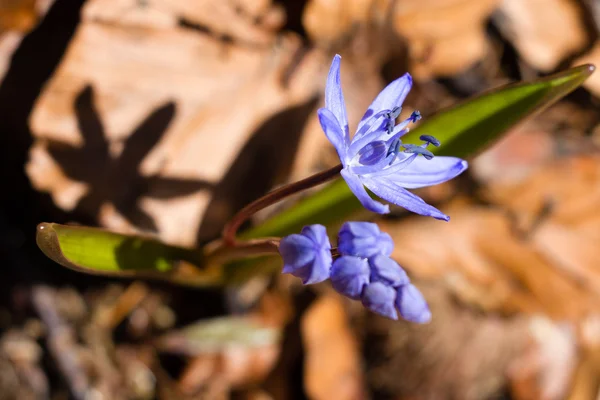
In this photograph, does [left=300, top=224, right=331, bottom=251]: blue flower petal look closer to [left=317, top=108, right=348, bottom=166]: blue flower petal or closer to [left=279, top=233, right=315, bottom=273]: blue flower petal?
[left=279, top=233, right=315, bottom=273]: blue flower petal

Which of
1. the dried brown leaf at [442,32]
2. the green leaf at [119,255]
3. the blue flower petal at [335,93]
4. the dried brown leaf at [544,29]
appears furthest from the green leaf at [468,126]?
the dried brown leaf at [544,29]

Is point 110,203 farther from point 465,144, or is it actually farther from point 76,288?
point 465,144

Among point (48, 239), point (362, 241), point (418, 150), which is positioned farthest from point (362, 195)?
point (48, 239)

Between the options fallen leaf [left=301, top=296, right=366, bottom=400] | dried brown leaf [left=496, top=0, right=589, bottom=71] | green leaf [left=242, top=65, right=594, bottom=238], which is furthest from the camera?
dried brown leaf [left=496, top=0, right=589, bottom=71]

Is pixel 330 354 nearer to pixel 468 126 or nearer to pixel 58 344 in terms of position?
pixel 58 344

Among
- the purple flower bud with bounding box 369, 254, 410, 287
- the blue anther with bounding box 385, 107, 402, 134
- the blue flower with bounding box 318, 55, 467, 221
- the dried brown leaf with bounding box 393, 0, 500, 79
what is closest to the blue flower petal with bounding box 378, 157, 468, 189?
the blue flower with bounding box 318, 55, 467, 221

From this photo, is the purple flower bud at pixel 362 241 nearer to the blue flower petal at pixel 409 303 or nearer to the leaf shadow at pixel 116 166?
the blue flower petal at pixel 409 303
